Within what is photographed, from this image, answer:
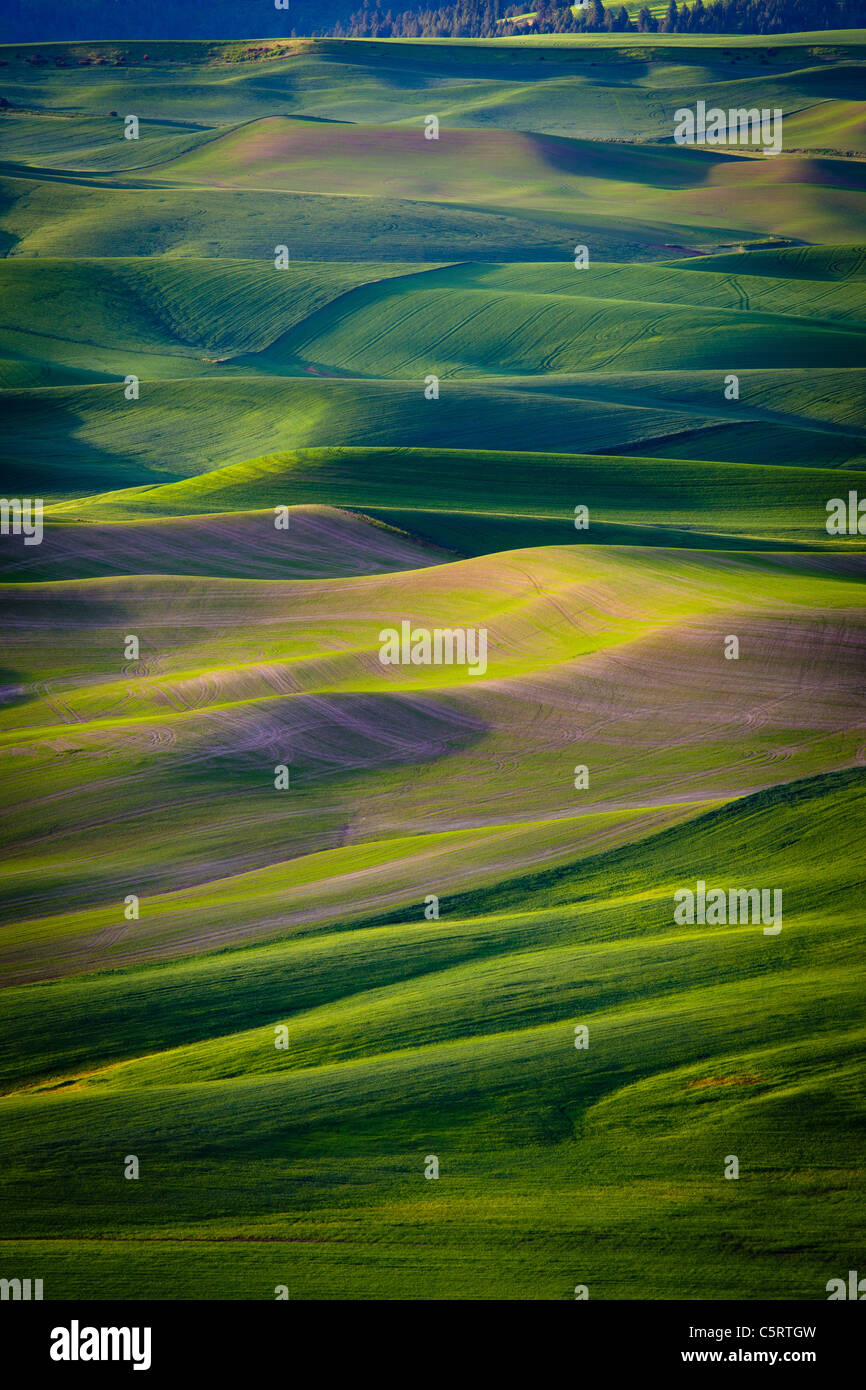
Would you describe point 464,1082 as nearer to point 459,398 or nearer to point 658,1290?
point 658,1290

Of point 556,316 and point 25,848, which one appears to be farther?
point 556,316

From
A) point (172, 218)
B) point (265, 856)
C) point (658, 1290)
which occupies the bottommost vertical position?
point (658, 1290)

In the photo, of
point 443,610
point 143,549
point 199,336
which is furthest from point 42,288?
point 443,610

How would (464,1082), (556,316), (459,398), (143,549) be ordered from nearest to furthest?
1. (464,1082)
2. (143,549)
3. (459,398)
4. (556,316)

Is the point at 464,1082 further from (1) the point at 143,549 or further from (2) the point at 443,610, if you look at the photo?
(1) the point at 143,549

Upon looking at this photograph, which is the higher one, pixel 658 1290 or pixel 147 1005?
pixel 147 1005

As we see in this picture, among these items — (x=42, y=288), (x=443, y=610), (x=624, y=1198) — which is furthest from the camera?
(x=42, y=288)
